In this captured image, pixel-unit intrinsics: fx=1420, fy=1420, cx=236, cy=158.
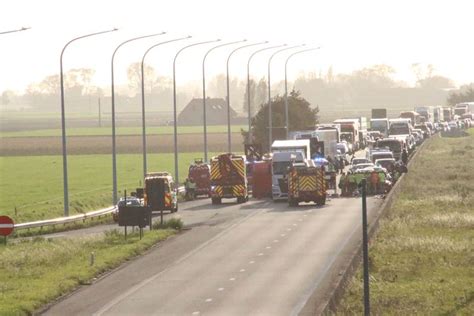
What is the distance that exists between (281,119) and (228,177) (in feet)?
187

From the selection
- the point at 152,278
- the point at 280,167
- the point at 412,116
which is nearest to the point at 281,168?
the point at 280,167

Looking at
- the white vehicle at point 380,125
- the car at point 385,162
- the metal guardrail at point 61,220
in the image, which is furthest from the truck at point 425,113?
the metal guardrail at point 61,220

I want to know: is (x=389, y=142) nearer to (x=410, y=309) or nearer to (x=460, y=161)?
(x=460, y=161)

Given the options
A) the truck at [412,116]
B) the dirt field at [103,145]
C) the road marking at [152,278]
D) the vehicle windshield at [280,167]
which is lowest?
the road marking at [152,278]

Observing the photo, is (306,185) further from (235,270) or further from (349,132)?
(349,132)

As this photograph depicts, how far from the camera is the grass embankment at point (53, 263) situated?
119ft

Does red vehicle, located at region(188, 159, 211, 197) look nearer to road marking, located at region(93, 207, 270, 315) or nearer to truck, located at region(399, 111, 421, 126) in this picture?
road marking, located at region(93, 207, 270, 315)

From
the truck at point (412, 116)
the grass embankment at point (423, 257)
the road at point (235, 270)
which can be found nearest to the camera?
the grass embankment at point (423, 257)

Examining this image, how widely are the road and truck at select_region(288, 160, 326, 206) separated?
11.3 ft

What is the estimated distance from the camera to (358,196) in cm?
7819

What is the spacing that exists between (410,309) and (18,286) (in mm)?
11790

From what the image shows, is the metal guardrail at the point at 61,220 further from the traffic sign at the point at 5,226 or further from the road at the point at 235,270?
the traffic sign at the point at 5,226

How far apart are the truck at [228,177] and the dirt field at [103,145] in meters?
72.9

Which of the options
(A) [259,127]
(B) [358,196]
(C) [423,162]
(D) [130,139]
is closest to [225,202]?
(B) [358,196]
